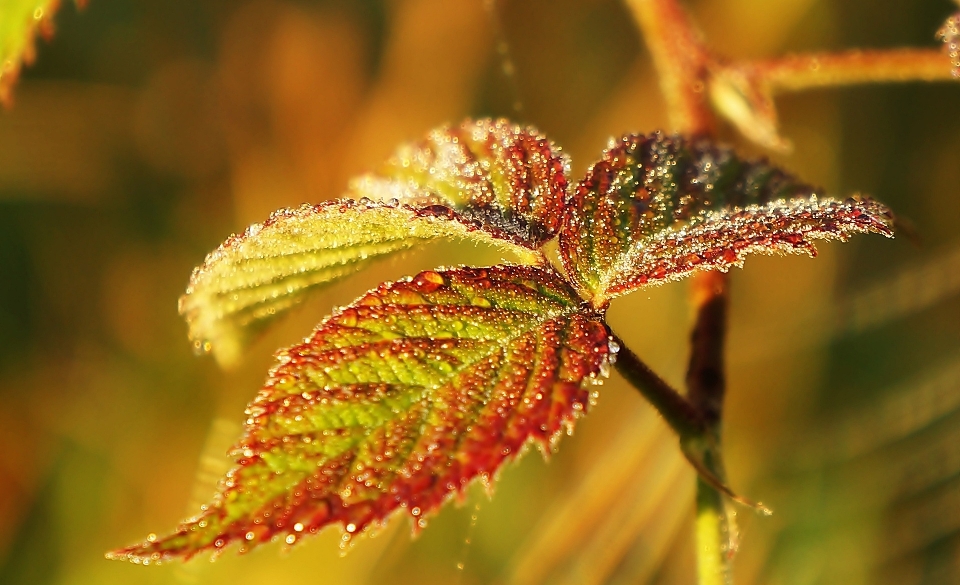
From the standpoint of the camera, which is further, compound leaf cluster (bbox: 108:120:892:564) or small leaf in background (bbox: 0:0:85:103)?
small leaf in background (bbox: 0:0:85:103)

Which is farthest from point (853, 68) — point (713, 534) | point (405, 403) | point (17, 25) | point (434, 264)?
point (434, 264)

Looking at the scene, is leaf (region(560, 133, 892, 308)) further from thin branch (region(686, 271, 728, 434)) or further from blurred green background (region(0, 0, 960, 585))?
blurred green background (region(0, 0, 960, 585))

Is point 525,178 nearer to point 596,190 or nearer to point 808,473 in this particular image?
point 596,190

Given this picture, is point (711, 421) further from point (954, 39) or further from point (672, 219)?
point (954, 39)

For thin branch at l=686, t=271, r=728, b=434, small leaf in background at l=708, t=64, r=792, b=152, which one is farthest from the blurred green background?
thin branch at l=686, t=271, r=728, b=434

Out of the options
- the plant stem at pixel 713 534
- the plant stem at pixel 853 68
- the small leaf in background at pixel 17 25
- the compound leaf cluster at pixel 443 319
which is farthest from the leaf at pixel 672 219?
the small leaf in background at pixel 17 25

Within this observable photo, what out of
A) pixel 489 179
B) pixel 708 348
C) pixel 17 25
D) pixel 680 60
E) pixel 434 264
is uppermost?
pixel 434 264

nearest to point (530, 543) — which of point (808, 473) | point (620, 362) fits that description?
point (808, 473)
